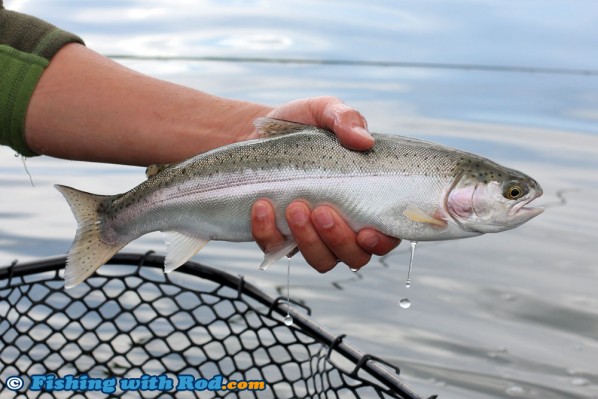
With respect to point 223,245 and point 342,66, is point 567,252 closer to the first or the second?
point 223,245

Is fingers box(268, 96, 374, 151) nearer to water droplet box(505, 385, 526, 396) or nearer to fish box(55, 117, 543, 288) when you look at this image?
fish box(55, 117, 543, 288)

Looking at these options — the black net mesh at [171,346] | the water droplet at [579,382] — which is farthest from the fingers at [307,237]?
the water droplet at [579,382]

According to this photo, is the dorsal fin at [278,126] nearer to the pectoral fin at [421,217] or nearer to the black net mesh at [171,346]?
the pectoral fin at [421,217]

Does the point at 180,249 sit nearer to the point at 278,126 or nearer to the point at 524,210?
the point at 278,126

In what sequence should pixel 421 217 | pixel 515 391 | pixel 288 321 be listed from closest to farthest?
pixel 421 217 → pixel 288 321 → pixel 515 391

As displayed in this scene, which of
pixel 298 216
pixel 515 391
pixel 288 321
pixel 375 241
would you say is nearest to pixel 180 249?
pixel 298 216

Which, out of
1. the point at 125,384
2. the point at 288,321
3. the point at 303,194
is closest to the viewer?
the point at 303,194

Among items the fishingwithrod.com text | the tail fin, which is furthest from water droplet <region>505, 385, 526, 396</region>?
the tail fin
